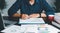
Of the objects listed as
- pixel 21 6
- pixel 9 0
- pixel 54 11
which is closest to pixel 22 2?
pixel 21 6

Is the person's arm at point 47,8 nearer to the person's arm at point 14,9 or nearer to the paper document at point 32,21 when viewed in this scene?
the paper document at point 32,21

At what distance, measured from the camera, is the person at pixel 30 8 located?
1.43m

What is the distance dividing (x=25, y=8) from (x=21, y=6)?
51 mm

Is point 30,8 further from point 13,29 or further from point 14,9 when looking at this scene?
point 13,29

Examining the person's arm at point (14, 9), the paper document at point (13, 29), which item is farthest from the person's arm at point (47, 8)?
the paper document at point (13, 29)

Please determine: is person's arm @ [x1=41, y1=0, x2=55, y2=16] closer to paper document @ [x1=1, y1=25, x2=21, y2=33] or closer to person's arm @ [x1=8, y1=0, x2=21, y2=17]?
person's arm @ [x1=8, y1=0, x2=21, y2=17]

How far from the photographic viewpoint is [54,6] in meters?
1.45

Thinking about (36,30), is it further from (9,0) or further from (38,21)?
(9,0)

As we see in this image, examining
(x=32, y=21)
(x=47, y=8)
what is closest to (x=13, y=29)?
(x=32, y=21)

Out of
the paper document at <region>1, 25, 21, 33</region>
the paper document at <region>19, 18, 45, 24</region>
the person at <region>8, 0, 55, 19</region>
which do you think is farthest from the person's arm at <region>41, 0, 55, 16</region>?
the paper document at <region>1, 25, 21, 33</region>

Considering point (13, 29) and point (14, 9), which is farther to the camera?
point (14, 9)

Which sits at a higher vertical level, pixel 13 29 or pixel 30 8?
pixel 30 8

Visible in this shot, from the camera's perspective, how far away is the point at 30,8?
1441 millimetres

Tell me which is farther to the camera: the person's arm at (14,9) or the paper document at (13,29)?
the person's arm at (14,9)
